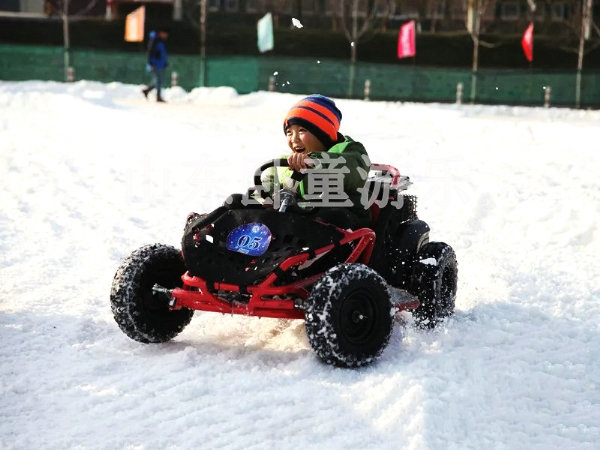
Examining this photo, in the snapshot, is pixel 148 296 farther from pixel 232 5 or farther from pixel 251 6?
pixel 232 5

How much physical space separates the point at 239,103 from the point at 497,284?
20110 millimetres

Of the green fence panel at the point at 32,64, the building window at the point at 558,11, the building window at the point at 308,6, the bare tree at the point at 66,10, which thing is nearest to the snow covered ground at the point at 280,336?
the green fence panel at the point at 32,64

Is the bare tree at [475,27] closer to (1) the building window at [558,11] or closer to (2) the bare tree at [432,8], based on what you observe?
(2) the bare tree at [432,8]

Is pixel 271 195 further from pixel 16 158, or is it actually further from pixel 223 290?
pixel 16 158

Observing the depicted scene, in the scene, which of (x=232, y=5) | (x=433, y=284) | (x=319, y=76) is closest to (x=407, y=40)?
(x=319, y=76)

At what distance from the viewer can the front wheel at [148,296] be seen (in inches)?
230

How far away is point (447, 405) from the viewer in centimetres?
499

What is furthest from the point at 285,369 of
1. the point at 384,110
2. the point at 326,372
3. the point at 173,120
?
the point at 384,110

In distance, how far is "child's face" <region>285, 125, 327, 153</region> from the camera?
6273mm

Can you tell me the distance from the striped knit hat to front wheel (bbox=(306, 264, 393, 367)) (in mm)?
1088

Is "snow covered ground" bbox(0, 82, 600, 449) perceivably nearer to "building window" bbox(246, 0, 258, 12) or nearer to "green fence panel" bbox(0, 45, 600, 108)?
"green fence panel" bbox(0, 45, 600, 108)

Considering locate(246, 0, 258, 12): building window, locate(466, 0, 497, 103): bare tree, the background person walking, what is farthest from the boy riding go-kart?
locate(246, 0, 258, 12): building window

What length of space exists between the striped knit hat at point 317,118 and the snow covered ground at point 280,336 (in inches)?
49.8

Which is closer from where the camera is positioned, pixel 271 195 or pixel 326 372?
pixel 326 372
